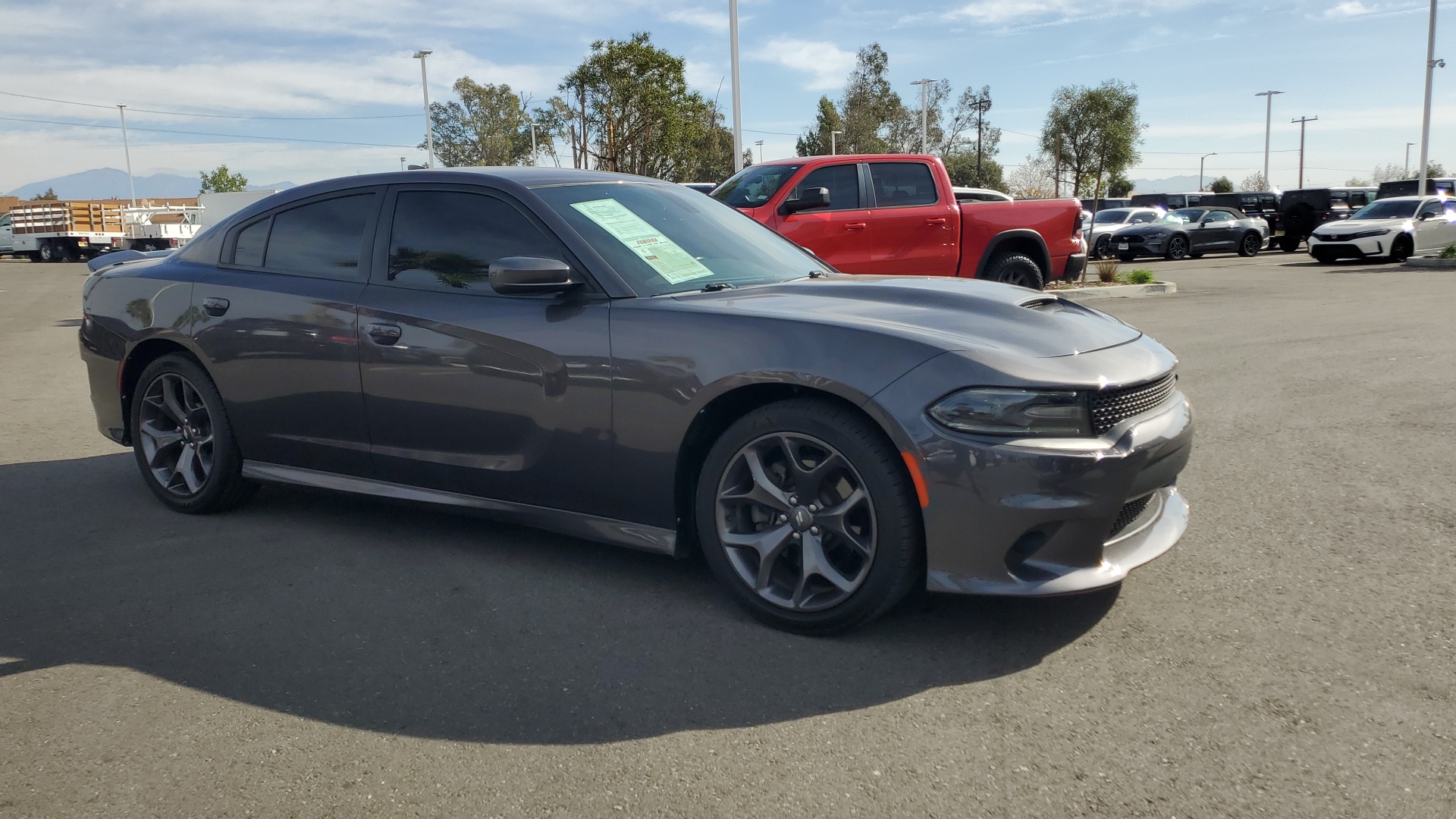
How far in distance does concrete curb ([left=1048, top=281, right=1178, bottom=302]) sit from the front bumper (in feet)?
46.7

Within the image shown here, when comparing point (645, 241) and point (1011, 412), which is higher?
point (645, 241)

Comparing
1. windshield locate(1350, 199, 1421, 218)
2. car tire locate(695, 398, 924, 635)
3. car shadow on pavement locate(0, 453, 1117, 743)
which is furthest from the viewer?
windshield locate(1350, 199, 1421, 218)

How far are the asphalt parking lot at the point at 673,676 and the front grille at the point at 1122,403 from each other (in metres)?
0.70

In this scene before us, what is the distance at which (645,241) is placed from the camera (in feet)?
14.0

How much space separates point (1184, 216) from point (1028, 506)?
99.9 ft

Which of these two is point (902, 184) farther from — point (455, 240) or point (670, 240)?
point (455, 240)

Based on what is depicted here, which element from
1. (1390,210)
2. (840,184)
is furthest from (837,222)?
(1390,210)

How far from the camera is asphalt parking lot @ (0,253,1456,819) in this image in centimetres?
265

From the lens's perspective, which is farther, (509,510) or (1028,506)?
(509,510)

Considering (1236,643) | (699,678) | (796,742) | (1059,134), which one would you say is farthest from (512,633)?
(1059,134)

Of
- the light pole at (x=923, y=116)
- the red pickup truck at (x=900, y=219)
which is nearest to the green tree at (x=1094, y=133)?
the light pole at (x=923, y=116)

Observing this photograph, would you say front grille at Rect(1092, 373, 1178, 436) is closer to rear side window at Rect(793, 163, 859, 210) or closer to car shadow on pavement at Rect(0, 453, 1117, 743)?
car shadow on pavement at Rect(0, 453, 1117, 743)

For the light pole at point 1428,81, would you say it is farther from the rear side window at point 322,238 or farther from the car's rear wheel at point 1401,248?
the rear side window at point 322,238

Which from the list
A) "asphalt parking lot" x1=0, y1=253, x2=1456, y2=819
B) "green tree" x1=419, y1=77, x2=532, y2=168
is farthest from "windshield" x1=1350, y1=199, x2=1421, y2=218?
"green tree" x1=419, y1=77, x2=532, y2=168
